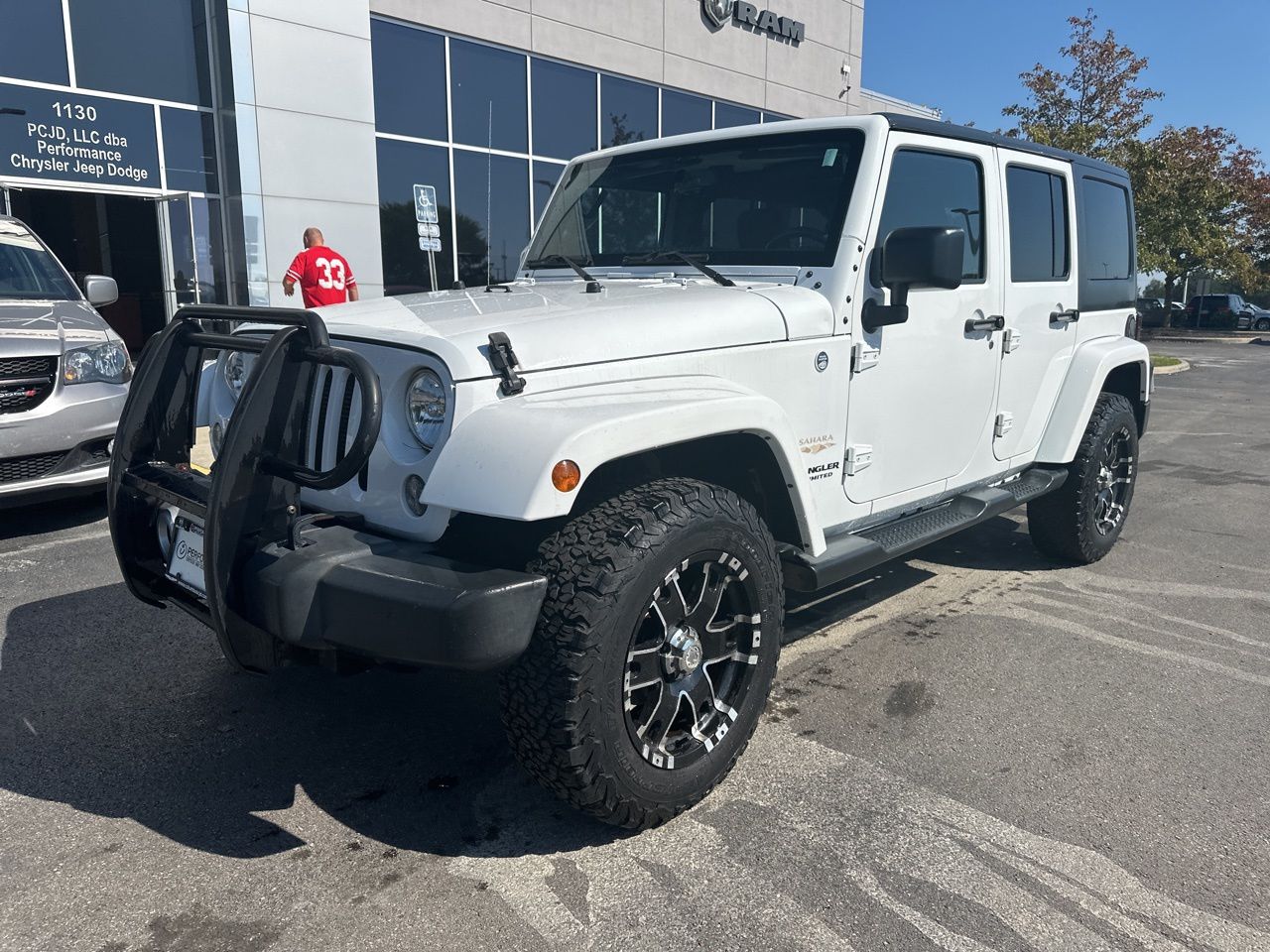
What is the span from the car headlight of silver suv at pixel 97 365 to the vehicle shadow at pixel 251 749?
2101 millimetres

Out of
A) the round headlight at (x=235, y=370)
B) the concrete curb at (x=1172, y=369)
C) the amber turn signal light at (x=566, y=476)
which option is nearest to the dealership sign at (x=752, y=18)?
the concrete curb at (x=1172, y=369)

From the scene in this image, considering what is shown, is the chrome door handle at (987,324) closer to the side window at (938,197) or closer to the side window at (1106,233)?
the side window at (938,197)

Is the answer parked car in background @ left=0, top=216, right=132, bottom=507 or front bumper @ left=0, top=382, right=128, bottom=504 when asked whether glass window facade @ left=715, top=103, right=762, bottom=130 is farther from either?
front bumper @ left=0, top=382, right=128, bottom=504

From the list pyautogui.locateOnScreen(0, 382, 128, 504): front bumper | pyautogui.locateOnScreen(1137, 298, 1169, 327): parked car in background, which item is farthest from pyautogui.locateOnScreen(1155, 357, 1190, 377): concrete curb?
pyautogui.locateOnScreen(1137, 298, 1169, 327): parked car in background

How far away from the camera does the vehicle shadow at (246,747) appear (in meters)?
2.62

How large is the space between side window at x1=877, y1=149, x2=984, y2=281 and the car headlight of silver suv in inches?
183

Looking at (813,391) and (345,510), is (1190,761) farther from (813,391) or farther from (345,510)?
(345,510)

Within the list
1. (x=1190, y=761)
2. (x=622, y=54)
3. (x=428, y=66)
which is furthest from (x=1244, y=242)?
(x=1190, y=761)

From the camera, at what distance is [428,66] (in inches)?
540

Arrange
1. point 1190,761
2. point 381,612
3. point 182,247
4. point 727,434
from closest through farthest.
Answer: point 381,612 → point 727,434 → point 1190,761 → point 182,247

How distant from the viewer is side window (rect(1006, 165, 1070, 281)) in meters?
4.20

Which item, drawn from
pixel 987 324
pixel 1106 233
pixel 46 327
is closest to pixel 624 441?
pixel 987 324

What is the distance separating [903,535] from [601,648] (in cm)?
176

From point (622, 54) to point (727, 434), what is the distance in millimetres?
14916
